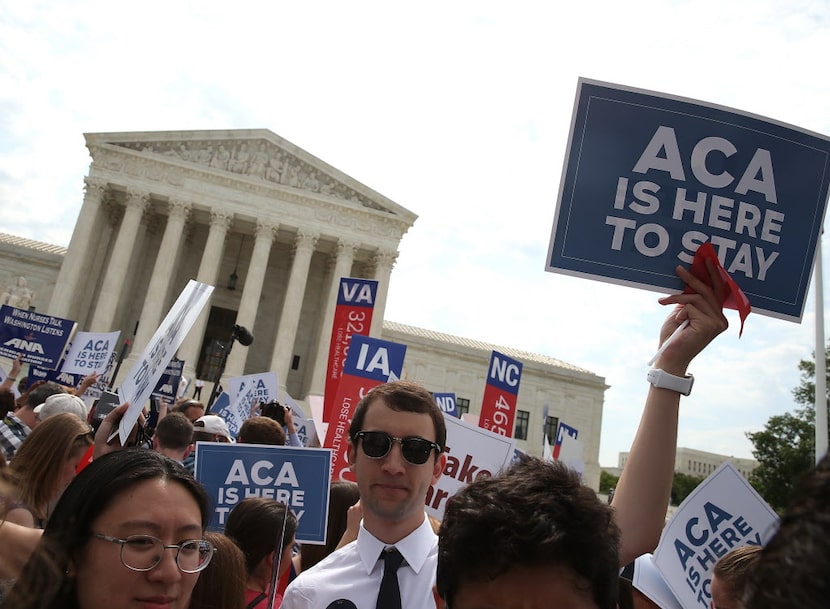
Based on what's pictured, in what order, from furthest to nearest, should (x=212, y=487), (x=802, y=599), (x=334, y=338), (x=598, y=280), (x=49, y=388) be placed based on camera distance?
(x=334, y=338), (x=49, y=388), (x=212, y=487), (x=598, y=280), (x=802, y=599)

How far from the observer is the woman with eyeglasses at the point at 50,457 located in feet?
12.6

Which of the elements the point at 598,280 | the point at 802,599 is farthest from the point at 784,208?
the point at 802,599

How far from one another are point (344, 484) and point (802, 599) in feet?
14.6

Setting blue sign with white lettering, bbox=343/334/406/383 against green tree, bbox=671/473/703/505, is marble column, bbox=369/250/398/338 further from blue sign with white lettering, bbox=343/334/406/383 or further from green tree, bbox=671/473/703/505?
green tree, bbox=671/473/703/505

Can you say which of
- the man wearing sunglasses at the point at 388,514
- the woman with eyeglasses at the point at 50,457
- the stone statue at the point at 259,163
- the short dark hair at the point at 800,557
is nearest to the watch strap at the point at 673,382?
the man wearing sunglasses at the point at 388,514

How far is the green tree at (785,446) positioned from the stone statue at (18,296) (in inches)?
1537

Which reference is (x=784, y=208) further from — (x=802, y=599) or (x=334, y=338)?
(x=334, y=338)

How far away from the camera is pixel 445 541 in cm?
170

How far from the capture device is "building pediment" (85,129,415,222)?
39.1 m

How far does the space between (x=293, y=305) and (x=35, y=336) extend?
2621 cm

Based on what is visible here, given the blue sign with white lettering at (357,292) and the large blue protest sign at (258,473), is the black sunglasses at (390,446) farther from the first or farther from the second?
the blue sign with white lettering at (357,292)

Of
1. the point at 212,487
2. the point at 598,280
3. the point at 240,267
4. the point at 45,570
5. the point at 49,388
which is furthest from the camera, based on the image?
the point at 240,267

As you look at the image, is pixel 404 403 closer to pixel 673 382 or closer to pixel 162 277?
pixel 673 382

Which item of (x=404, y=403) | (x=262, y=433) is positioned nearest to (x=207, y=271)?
(x=262, y=433)
